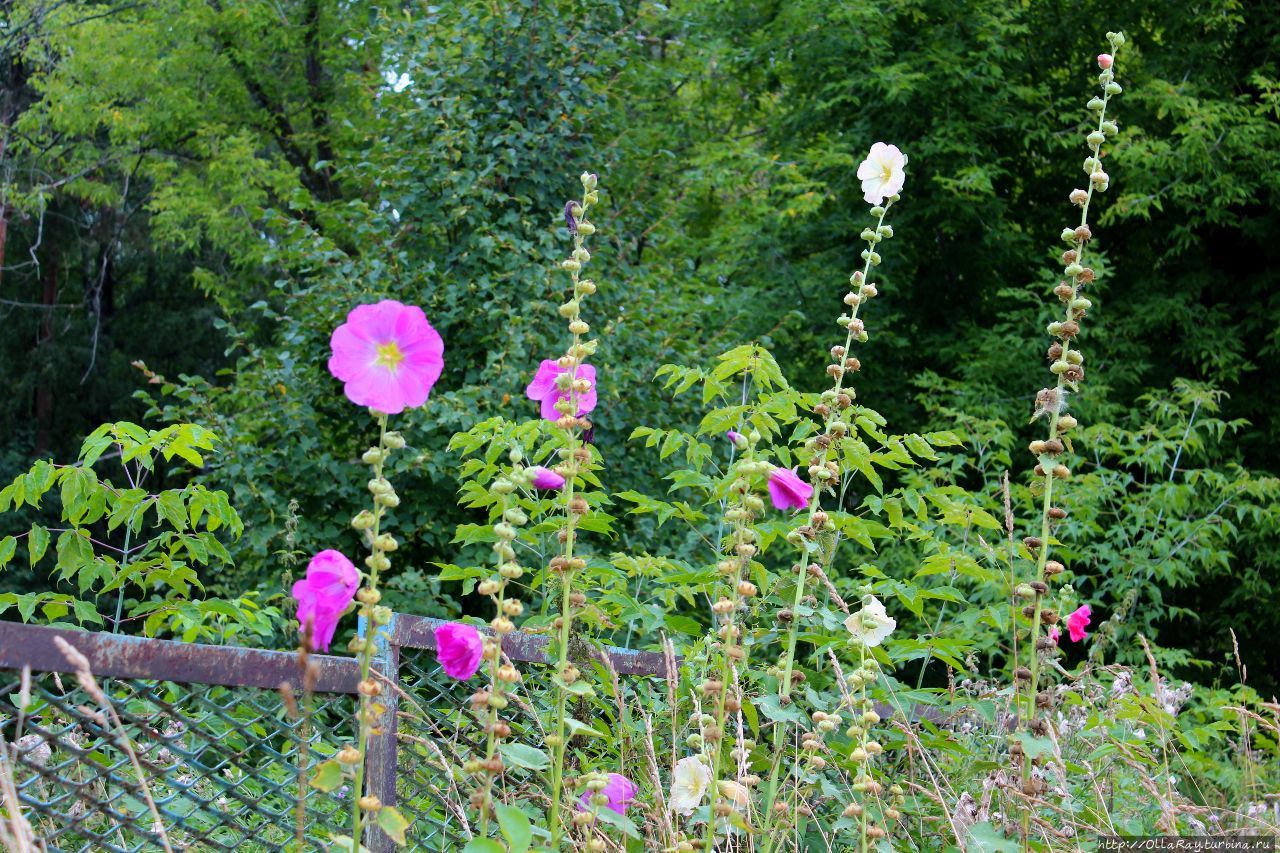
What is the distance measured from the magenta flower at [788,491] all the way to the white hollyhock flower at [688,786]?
14.4 inches

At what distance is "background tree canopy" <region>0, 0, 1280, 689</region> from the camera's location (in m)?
5.68

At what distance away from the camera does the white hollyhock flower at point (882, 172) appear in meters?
1.76

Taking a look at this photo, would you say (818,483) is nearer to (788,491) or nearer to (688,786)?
(788,491)

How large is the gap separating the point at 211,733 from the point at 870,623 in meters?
0.82

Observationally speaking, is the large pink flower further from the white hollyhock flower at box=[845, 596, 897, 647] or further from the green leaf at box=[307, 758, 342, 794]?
the white hollyhock flower at box=[845, 596, 897, 647]

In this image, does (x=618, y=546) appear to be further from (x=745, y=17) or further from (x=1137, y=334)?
(x=745, y=17)

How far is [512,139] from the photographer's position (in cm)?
603

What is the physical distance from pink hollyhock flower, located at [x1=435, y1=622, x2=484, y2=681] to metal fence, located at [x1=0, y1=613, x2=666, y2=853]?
66mm

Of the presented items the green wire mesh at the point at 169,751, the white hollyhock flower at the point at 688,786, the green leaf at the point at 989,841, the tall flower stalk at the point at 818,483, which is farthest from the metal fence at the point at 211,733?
the green leaf at the point at 989,841

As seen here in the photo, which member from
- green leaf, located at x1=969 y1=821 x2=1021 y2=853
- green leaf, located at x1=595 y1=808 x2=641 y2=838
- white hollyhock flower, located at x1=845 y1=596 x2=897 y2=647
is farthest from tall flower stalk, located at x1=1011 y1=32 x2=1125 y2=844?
green leaf, located at x1=595 y1=808 x2=641 y2=838

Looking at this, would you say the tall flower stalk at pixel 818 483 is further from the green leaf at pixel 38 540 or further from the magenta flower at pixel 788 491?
the green leaf at pixel 38 540

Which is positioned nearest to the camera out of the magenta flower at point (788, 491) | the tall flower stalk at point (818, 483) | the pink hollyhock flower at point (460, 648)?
the pink hollyhock flower at point (460, 648)

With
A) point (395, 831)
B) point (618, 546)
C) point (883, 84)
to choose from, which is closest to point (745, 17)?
point (883, 84)

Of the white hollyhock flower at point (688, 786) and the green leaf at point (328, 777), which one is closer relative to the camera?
the green leaf at point (328, 777)
